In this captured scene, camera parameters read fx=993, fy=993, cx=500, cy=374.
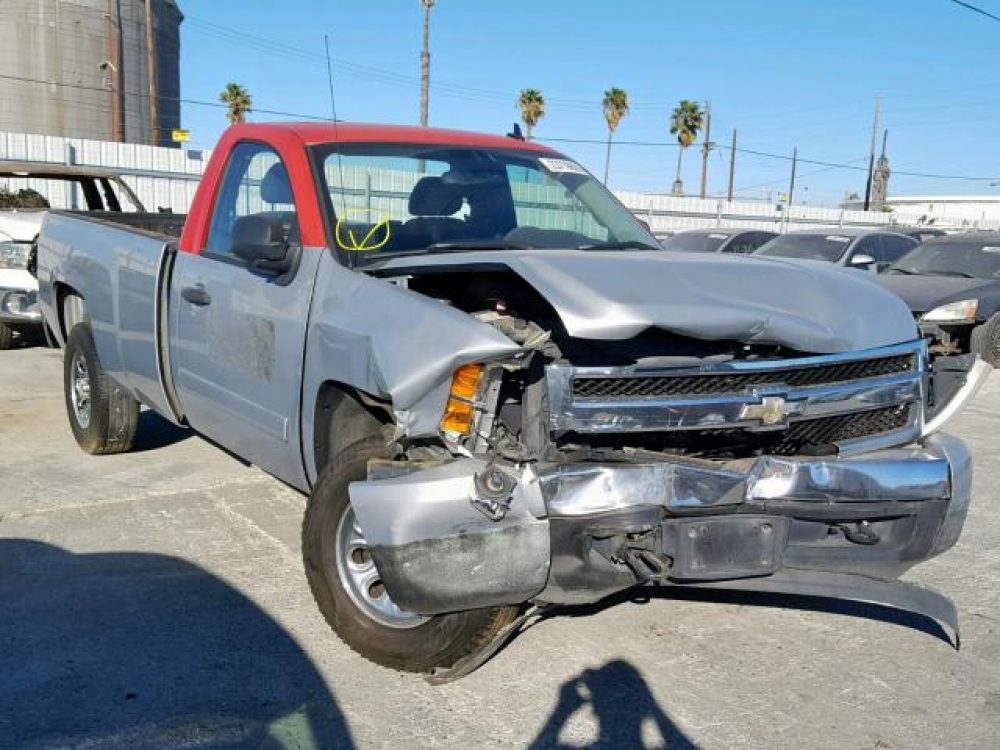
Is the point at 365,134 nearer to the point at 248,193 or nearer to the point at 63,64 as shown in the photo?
the point at 248,193

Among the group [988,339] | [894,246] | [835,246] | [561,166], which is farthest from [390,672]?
[894,246]

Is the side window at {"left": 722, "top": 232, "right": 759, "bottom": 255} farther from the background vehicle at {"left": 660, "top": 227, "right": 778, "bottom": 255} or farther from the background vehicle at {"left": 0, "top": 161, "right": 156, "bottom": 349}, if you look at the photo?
the background vehicle at {"left": 0, "top": 161, "right": 156, "bottom": 349}

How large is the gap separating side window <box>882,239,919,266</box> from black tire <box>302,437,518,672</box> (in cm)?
1309

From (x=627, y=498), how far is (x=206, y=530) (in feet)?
8.81

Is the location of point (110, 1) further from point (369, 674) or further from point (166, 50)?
point (369, 674)

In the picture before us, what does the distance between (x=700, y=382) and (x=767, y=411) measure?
0.24 m

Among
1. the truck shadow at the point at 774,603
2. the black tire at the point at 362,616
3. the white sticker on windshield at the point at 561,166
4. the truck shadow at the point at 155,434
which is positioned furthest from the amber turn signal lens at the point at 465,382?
the truck shadow at the point at 155,434

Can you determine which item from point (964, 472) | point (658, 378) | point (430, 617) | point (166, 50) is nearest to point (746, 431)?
point (658, 378)

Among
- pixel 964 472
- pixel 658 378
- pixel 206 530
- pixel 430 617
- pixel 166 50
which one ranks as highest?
pixel 166 50

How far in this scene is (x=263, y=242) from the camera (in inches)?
153

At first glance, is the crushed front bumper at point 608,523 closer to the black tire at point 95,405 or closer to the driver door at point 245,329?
the driver door at point 245,329

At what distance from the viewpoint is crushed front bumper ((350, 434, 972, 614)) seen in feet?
9.85

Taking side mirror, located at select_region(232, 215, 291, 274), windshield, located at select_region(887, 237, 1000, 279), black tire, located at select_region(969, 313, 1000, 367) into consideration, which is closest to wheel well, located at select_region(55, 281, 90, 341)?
side mirror, located at select_region(232, 215, 291, 274)

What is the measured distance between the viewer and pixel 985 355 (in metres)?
11.5
